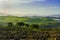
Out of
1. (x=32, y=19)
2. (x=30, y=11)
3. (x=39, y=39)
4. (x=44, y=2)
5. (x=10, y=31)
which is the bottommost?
(x=39, y=39)

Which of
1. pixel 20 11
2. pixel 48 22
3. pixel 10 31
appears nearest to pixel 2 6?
pixel 20 11

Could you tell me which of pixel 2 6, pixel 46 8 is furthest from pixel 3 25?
pixel 46 8

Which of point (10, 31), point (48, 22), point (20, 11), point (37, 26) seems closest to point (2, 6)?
point (20, 11)

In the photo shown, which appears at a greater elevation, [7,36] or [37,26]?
[37,26]

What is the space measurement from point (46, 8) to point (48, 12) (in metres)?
0.06

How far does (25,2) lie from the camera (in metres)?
1.60

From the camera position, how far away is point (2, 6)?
5.19 feet

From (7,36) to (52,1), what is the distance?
0.76 metres

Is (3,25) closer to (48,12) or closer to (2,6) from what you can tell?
(2,6)

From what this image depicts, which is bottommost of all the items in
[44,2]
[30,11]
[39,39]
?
[39,39]

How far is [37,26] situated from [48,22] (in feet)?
0.53

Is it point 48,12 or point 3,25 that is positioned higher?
point 48,12

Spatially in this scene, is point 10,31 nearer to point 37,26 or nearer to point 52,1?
point 37,26

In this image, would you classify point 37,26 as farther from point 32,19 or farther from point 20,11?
point 20,11
